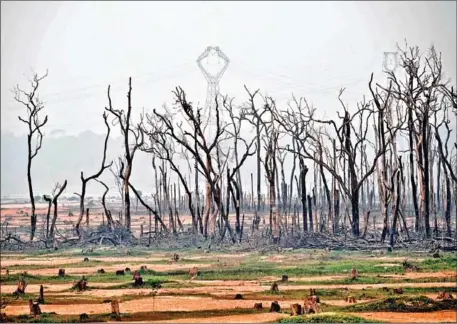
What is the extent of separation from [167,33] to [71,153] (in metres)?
0.87

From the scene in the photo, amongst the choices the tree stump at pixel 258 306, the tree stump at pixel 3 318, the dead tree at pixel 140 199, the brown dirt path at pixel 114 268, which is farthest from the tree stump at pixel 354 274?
the tree stump at pixel 3 318

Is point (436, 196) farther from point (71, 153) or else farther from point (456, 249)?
point (71, 153)

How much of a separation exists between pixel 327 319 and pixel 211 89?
55.4 inches

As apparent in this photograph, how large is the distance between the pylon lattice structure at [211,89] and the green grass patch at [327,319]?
1.11m

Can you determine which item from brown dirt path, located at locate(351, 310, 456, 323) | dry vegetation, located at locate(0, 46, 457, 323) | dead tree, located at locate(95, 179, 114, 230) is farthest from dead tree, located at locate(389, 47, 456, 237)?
dead tree, located at locate(95, 179, 114, 230)

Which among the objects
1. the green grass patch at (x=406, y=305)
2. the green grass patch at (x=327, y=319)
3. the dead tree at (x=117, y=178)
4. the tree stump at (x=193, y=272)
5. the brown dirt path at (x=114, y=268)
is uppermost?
the dead tree at (x=117, y=178)

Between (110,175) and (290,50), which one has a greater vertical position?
(290,50)

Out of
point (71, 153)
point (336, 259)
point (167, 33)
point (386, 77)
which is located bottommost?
point (336, 259)

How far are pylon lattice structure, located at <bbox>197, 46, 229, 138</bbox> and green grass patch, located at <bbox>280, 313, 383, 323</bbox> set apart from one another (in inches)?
43.6

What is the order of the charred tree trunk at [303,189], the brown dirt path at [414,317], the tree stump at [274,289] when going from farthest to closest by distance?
the charred tree trunk at [303,189] < the tree stump at [274,289] < the brown dirt path at [414,317]

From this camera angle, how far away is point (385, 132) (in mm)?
4211

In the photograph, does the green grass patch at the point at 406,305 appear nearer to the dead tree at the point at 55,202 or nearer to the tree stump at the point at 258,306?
the tree stump at the point at 258,306

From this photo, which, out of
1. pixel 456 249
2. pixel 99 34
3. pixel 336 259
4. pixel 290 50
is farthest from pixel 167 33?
pixel 456 249

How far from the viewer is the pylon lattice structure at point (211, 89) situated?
425 centimetres
